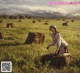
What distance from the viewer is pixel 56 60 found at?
68.3 inches

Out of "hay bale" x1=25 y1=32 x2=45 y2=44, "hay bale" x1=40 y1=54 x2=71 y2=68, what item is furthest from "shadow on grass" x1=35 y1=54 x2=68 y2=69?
"hay bale" x1=25 y1=32 x2=45 y2=44

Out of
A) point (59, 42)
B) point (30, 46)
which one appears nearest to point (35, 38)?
point (30, 46)

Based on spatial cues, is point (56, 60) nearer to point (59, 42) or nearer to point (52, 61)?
point (52, 61)

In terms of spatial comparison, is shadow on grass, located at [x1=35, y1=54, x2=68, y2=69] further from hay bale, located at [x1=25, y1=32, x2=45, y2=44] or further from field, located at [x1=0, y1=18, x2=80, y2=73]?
hay bale, located at [x1=25, y1=32, x2=45, y2=44]

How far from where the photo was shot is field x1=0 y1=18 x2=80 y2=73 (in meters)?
1.70

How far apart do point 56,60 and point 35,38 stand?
219mm

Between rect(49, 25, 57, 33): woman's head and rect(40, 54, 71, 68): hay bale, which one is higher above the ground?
rect(49, 25, 57, 33): woman's head

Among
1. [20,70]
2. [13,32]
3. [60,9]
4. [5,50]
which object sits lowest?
[20,70]

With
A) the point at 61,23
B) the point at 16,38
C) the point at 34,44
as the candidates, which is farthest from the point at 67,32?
the point at 16,38

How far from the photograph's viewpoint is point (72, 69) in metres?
1.72

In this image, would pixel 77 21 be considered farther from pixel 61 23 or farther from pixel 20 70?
pixel 20 70

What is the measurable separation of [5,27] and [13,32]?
7 centimetres

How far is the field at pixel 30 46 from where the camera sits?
1703 mm

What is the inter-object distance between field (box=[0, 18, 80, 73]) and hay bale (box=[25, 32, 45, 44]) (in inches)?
0.9
